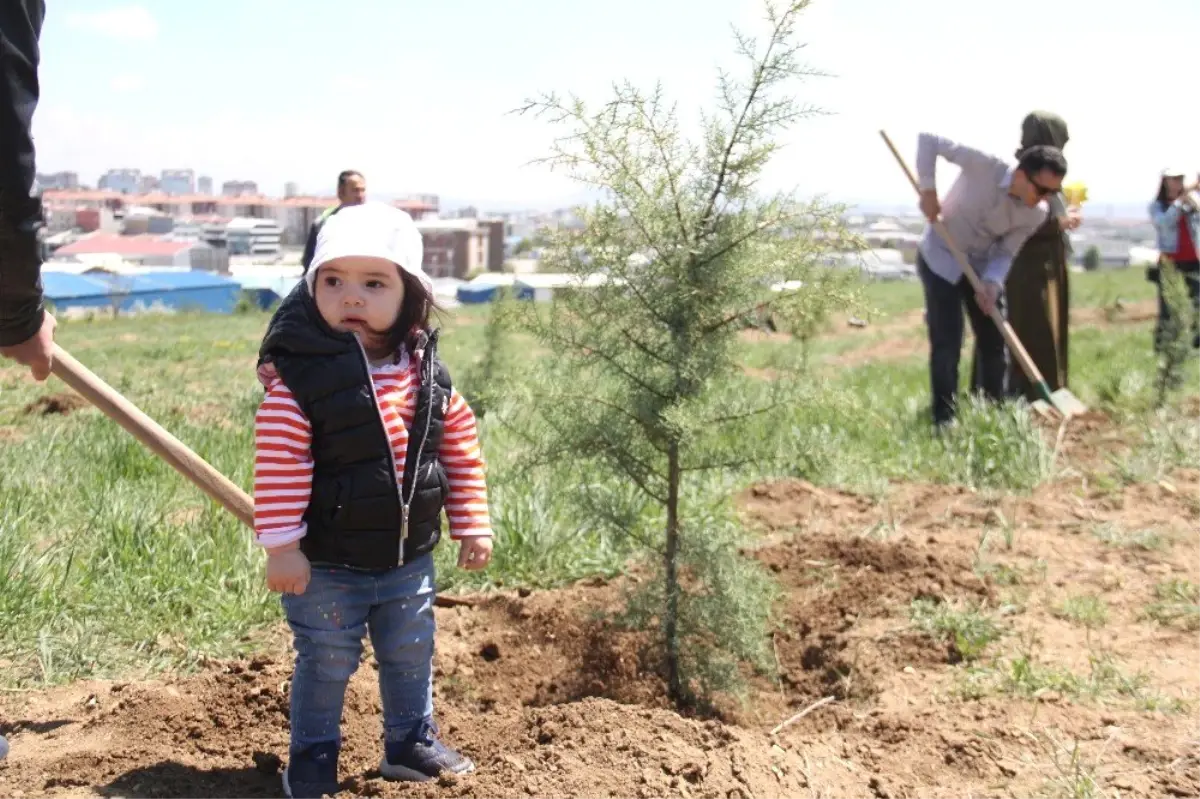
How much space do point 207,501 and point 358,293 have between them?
255 centimetres

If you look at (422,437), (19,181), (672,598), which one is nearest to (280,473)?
(422,437)

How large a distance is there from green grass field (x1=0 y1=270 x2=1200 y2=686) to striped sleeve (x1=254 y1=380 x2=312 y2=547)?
103 centimetres

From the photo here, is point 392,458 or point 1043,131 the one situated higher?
point 1043,131

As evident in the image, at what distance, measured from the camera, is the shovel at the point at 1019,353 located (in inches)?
271

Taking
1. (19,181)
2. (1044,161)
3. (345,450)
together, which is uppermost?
(1044,161)

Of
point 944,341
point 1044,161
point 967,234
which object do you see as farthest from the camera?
point 944,341

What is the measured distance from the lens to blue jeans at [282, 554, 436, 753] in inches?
105

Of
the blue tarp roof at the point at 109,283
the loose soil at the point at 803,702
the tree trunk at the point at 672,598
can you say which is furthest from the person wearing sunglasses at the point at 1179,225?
the blue tarp roof at the point at 109,283

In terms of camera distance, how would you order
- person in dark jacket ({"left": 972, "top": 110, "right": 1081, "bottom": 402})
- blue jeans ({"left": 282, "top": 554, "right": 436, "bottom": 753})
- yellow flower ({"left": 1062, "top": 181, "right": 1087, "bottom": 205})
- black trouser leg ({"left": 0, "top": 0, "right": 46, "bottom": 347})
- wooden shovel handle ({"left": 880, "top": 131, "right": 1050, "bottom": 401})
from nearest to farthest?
black trouser leg ({"left": 0, "top": 0, "right": 46, "bottom": 347}) < blue jeans ({"left": 282, "top": 554, "right": 436, "bottom": 753}) < wooden shovel handle ({"left": 880, "top": 131, "right": 1050, "bottom": 401}) < person in dark jacket ({"left": 972, "top": 110, "right": 1081, "bottom": 402}) < yellow flower ({"left": 1062, "top": 181, "right": 1087, "bottom": 205})

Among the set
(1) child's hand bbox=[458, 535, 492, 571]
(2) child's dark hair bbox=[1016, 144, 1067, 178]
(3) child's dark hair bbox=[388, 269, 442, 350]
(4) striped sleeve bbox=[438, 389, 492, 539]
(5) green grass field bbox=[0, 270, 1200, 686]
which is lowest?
(5) green grass field bbox=[0, 270, 1200, 686]

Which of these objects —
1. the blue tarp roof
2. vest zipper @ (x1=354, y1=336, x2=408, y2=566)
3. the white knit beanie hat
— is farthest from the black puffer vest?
the blue tarp roof

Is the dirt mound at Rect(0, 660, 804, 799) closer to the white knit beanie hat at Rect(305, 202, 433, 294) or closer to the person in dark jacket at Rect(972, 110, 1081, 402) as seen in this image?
the white knit beanie hat at Rect(305, 202, 433, 294)

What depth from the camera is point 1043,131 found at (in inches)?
283

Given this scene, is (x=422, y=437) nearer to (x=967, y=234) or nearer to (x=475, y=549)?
(x=475, y=549)
